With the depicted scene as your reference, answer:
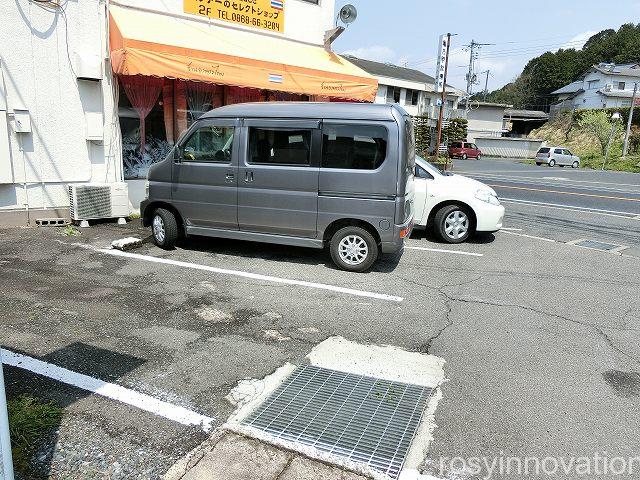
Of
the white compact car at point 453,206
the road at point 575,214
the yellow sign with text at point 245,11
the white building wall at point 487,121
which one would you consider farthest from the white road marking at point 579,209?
the white building wall at point 487,121

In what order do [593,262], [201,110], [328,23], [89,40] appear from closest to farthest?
[593,262] < [89,40] < [201,110] < [328,23]

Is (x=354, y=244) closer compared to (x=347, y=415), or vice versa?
(x=347, y=415)

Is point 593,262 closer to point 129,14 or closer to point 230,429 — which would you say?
point 230,429

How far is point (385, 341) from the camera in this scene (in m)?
4.34

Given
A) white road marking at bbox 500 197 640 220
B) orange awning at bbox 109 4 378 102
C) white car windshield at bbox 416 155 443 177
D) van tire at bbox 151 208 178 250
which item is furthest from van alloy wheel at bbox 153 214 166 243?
white road marking at bbox 500 197 640 220

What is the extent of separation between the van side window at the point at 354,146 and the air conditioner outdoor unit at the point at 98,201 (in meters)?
4.51

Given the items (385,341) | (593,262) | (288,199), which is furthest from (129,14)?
(593,262)

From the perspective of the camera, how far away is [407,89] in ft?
151

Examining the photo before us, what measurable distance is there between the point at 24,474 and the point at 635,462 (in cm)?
355

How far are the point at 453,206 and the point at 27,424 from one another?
6.81 m

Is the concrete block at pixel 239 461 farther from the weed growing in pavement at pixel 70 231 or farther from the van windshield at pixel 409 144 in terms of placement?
the weed growing in pavement at pixel 70 231

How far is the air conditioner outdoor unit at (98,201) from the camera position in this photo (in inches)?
322

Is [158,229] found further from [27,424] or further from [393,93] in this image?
[393,93]

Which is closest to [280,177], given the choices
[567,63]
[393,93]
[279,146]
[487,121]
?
[279,146]
